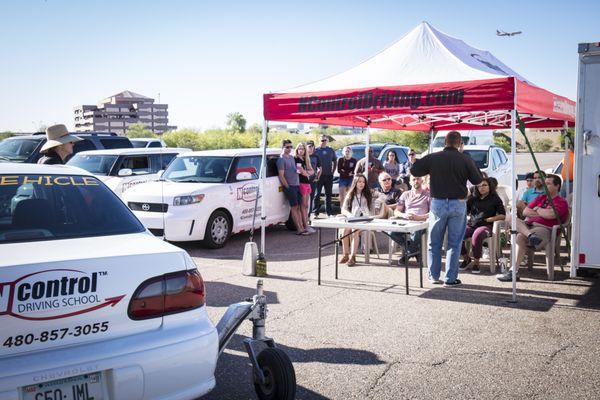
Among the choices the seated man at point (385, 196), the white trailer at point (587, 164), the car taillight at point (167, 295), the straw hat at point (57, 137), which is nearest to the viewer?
the car taillight at point (167, 295)

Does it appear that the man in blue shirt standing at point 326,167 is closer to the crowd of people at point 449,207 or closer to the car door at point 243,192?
the crowd of people at point 449,207

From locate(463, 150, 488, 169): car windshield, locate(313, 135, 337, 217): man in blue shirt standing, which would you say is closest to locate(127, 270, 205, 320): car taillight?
locate(313, 135, 337, 217): man in blue shirt standing

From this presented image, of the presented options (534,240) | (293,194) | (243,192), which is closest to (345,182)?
(293,194)

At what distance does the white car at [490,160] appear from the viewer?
1698 cm

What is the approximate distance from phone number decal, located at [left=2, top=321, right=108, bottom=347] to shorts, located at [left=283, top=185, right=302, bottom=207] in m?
9.53

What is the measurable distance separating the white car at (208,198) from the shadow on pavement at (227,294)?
2.49 meters

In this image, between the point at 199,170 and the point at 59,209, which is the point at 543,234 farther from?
the point at 59,209

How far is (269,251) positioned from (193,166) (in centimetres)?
235

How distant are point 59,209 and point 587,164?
215 inches

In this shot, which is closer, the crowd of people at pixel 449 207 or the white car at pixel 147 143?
the crowd of people at pixel 449 207

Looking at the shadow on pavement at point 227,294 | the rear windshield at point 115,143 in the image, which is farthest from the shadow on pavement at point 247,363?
the rear windshield at point 115,143

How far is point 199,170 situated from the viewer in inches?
468

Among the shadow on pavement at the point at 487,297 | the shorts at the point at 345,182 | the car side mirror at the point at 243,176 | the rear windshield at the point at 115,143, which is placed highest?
the rear windshield at the point at 115,143

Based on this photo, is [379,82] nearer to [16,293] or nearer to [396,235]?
[396,235]
